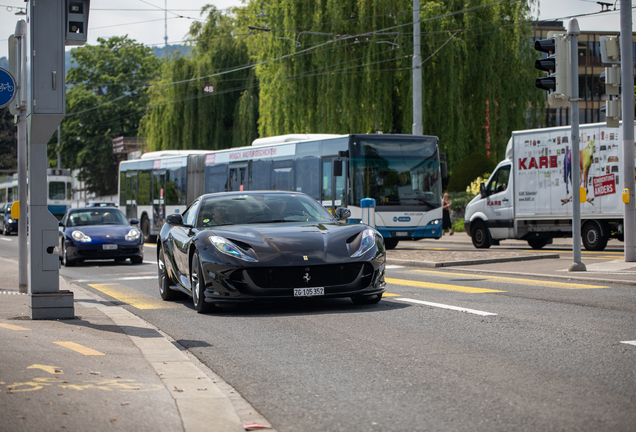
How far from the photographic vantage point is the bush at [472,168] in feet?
116

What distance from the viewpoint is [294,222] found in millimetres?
10141

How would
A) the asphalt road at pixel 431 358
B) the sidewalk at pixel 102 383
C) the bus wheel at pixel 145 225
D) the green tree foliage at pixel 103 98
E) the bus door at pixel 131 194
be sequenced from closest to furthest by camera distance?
the sidewalk at pixel 102 383
the asphalt road at pixel 431 358
the bus wheel at pixel 145 225
the bus door at pixel 131 194
the green tree foliage at pixel 103 98

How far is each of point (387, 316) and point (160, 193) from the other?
25832 millimetres

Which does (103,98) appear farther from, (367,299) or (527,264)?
(367,299)

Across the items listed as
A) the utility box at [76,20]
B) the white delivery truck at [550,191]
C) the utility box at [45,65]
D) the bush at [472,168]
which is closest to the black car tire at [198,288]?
the utility box at [45,65]

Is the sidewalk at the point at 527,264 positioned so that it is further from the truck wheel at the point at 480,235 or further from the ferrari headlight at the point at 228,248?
the ferrari headlight at the point at 228,248

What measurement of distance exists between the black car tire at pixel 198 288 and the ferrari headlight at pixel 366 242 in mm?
1713

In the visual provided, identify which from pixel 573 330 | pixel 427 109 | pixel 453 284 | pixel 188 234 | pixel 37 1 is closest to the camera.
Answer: pixel 573 330

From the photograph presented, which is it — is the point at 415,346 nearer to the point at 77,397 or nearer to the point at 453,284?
the point at 77,397

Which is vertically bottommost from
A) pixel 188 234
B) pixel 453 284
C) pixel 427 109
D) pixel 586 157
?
pixel 453 284

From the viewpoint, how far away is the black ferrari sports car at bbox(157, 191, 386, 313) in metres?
8.91

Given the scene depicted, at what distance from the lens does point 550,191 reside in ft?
75.7

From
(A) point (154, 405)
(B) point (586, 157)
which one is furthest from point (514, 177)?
(A) point (154, 405)

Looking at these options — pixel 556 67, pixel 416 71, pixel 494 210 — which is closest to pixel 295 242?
pixel 556 67
